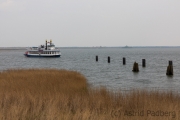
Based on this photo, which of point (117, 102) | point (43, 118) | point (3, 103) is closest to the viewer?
point (43, 118)

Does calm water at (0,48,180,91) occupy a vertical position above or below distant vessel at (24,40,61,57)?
below

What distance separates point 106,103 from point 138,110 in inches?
54.9

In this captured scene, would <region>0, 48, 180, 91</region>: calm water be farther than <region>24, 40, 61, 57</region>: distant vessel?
No

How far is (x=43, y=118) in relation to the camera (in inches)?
302

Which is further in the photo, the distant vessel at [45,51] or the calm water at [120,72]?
the distant vessel at [45,51]

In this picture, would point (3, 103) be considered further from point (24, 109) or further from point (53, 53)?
point (53, 53)

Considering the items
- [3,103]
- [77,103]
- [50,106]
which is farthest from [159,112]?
[3,103]

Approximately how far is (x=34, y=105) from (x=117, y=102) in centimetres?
330

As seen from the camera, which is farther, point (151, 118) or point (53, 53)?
point (53, 53)

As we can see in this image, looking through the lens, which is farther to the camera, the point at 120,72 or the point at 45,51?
the point at 45,51

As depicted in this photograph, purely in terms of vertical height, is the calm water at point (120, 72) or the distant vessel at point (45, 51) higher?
the distant vessel at point (45, 51)

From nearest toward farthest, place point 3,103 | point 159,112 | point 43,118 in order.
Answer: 1. point 43,118
2. point 159,112
3. point 3,103

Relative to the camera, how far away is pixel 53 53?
90.2 metres

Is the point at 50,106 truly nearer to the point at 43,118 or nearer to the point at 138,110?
the point at 43,118
